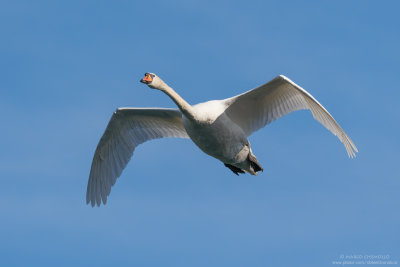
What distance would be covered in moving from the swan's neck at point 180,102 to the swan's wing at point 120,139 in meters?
1.97

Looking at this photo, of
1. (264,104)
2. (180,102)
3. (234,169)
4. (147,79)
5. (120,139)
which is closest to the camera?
(147,79)

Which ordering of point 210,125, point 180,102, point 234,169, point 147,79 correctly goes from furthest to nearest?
point 234,169 < point 210,125 < point 180,102 < point 147,79

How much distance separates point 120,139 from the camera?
18.3 metres

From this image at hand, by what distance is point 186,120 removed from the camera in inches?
624

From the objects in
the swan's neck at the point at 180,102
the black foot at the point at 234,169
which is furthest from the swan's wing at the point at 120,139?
the swan's neck at the point at 180,102

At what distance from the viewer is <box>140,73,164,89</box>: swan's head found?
15.4 meters

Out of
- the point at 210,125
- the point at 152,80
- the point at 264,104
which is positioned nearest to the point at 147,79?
the point at 152,80

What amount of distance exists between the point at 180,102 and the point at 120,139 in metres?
3.21

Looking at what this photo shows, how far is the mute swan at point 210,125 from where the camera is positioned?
1561cm

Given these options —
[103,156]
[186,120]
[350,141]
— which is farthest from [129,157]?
[350,141]

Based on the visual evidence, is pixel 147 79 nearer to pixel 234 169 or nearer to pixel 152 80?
pixel 152 80

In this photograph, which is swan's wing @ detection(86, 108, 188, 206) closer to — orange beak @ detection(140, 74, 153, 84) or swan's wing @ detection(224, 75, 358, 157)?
swan's wing @ detection(224, 75, 358, 157)

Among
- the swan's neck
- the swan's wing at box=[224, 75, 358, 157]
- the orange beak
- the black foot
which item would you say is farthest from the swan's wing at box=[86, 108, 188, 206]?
the orange beak

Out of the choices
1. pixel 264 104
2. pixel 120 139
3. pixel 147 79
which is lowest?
pixel 147 79
